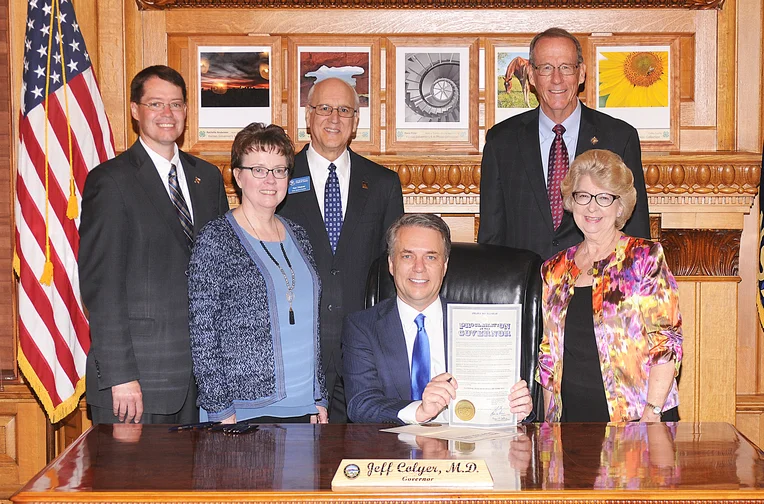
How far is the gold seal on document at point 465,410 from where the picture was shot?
2211mm

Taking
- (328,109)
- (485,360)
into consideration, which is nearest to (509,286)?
(485,360)

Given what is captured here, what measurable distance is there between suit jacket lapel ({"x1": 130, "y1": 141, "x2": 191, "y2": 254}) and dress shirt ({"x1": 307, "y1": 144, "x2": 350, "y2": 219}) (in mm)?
591

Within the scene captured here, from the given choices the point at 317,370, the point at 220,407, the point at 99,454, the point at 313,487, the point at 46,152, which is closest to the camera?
the point at 313,487

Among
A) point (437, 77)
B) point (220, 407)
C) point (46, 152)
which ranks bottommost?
point (220, 407)

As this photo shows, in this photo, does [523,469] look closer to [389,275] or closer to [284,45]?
[389,275]

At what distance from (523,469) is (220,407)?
1079 millimetres

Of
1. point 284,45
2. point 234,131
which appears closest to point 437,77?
point 284,45

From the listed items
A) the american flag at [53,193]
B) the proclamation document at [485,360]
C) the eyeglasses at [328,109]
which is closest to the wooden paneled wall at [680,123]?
the american flag at [53,193]

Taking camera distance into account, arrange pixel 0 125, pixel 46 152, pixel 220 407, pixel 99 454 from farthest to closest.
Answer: pixel 0 125 < pixel 46 152 < pixel 220 407 < pixel 99 454

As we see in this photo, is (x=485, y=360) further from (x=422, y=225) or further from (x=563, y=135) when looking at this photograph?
(x=563, y=135)

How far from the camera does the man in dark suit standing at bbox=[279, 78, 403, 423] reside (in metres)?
3.20

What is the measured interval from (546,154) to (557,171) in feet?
0.34

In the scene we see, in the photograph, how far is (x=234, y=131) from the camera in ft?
13.5

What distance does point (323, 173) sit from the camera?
3348 mm
